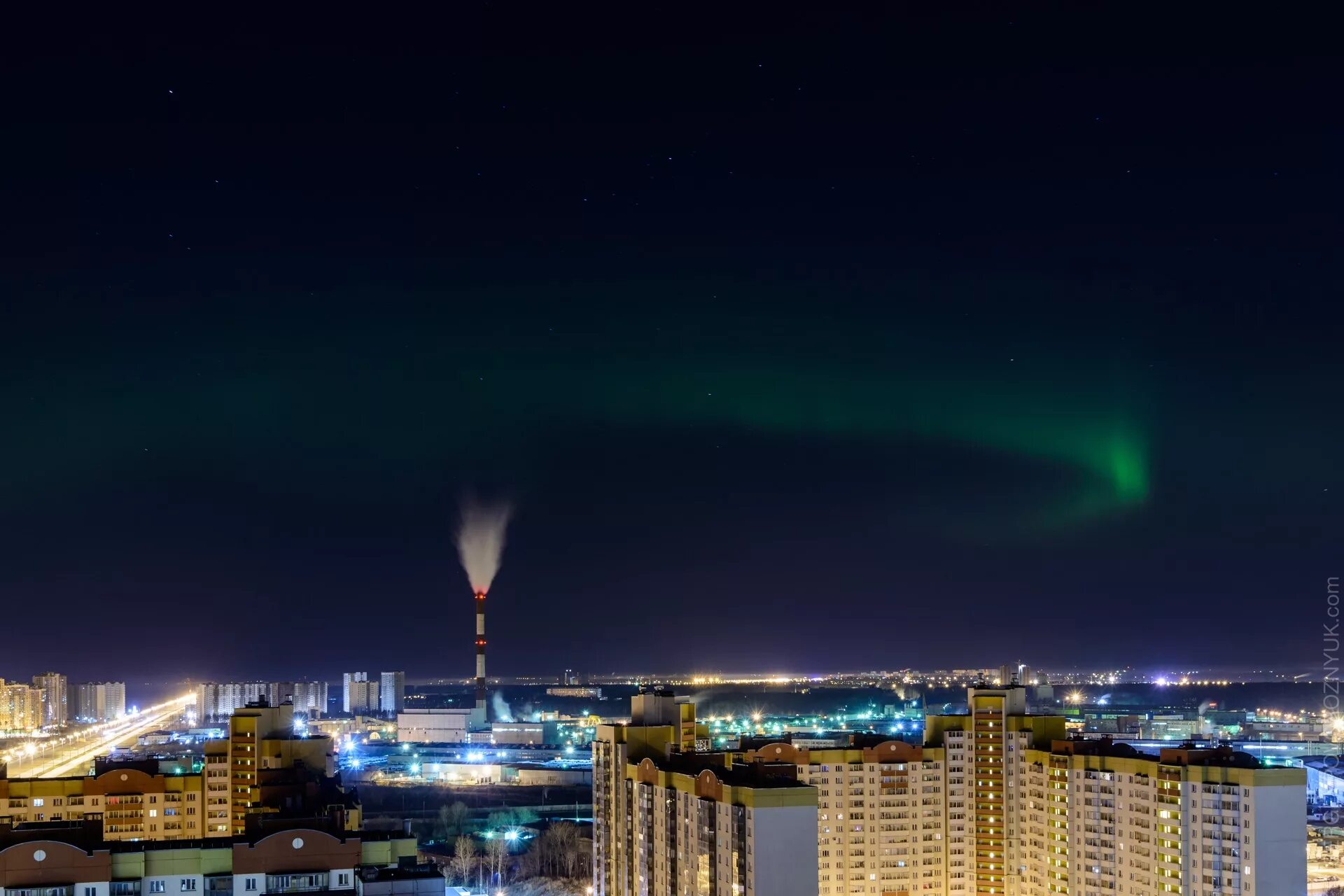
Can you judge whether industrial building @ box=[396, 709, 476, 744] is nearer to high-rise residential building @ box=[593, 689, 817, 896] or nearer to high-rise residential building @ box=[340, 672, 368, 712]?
high-rise residential building @ box=[340, 672, 368, 712]

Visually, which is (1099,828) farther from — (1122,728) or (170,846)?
(1122,728)

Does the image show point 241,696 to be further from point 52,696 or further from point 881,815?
point 881,815

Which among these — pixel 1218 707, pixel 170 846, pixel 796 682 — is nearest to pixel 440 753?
pixel 170 846

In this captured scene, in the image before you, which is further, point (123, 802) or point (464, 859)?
point (464, 859)

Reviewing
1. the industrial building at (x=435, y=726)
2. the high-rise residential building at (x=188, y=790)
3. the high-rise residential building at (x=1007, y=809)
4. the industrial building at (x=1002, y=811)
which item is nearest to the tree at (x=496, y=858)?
the industrial building at (x=1002, y=811)

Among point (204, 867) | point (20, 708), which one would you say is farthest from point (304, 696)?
point (204, 867)

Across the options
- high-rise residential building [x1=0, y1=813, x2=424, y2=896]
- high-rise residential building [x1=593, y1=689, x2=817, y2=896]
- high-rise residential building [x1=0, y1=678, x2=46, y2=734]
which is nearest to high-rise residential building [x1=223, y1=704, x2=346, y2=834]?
high-rise residential building [x1=593, y1=689, x2=817, y2=896]
